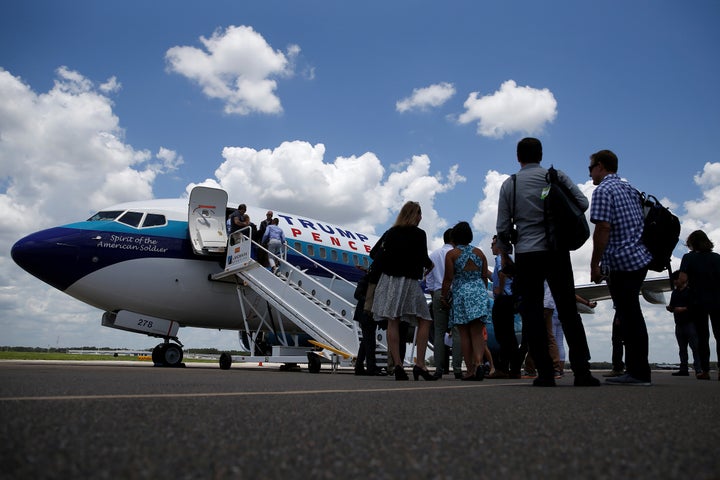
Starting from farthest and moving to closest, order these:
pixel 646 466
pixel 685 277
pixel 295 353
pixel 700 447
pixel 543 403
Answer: pixel 295 353, pixel 685 277, pixel 543 403, pixel 700 447, pixel 646 466

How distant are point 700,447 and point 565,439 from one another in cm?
37

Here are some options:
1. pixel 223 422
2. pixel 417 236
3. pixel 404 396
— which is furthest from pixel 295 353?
pixel 223 422

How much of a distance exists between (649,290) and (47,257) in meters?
14.1

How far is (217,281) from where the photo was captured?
12156mm

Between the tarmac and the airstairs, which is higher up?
the airstairs

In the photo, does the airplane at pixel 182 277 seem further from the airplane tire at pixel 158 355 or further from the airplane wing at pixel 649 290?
the airplane wing at pixel 649 290

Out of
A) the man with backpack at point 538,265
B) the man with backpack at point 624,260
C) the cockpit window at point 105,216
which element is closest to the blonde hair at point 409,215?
the man with backpack at point 538,265

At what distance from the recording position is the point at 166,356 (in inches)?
435

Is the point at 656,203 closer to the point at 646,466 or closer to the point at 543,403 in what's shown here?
the point at 543,403

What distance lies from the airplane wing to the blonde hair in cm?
952

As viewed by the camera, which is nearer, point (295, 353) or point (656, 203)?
point (656, 203)

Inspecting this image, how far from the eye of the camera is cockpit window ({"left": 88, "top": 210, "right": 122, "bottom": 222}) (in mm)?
11352

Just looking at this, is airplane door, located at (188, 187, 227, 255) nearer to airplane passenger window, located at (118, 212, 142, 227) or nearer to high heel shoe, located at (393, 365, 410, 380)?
airplane passenger window, located at (118, 212, 142, 227)

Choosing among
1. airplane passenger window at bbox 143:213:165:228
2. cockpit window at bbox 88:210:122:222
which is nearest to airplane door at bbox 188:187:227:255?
airplane passenger window at bbox 143:213:165:228
